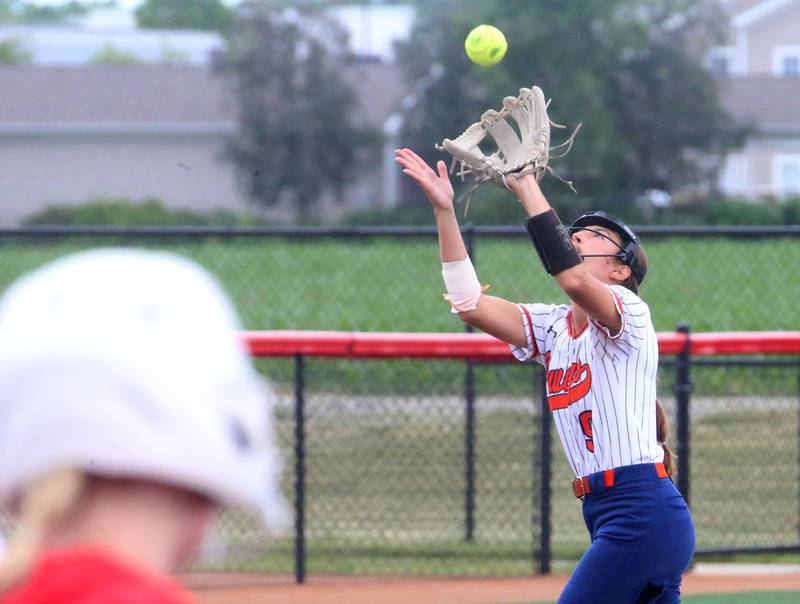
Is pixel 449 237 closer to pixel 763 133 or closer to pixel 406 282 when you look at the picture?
pixel 406 282

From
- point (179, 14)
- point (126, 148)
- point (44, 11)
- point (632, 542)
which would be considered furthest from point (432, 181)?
point (44, 11)

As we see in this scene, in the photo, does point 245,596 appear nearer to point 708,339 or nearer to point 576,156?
point 708,339

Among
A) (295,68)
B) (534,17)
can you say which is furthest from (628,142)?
(295,68)

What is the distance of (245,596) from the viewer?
21.2 feet

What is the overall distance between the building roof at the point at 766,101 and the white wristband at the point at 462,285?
28.7 meters

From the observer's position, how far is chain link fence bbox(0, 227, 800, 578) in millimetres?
7094

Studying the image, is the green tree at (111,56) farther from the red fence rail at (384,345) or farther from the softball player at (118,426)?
the softball player at (118,426)

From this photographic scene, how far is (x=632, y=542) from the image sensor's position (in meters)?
3.60

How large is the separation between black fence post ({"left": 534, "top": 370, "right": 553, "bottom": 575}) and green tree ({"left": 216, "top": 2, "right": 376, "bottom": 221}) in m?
20.7

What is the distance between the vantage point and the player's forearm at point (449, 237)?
395 centimetres

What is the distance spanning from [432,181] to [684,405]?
325 cm

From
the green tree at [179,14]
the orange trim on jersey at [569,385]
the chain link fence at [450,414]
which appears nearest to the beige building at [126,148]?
the chain link fence at [450,414]

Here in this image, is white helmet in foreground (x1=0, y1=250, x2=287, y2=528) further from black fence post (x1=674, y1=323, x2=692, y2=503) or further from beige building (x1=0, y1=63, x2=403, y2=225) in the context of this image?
beige building (x1=0, y1=63, x2=403, y2=225)

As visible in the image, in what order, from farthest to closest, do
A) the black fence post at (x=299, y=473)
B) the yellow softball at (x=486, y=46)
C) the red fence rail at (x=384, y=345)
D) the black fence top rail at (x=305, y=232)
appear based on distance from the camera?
the black fence top rail at (x=305, y=232) < the black fence post at (x=299, y=473) < the red fence rail at (x=384, y=345) < the yellow softball at (x=486, y=46)
